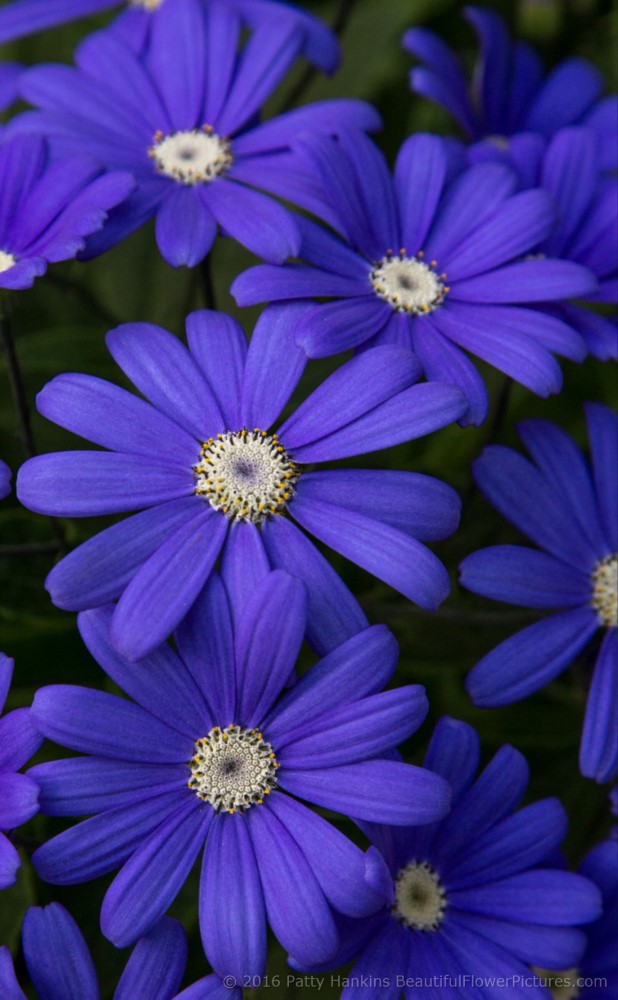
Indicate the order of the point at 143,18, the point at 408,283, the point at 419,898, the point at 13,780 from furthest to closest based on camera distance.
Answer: the point at 143,18 → the point at 408,283 → the point at 419,898 → the point at 13,780

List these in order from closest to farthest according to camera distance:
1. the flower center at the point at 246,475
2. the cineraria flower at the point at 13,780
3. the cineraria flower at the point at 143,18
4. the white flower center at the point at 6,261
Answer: the cineraria flower at the point at 13,780
the flower center at the point at 246,475
the white flower center at the point at 6,261
the cineraria flower at the point at 143,18

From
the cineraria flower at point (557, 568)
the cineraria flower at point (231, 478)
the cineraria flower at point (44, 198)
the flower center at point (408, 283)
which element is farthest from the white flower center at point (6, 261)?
the cineraria flower at point (557, 568)

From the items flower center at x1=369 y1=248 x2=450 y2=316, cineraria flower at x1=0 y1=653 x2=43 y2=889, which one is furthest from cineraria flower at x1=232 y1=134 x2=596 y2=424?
cineraria flower at x1=0 y1=653 x2=43 y2=889

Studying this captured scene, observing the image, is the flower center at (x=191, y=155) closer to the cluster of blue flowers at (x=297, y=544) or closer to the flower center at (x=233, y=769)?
the cluster of blue flowers at (x=297, y=544)

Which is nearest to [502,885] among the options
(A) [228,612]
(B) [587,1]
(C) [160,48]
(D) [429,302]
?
(A) [228,612]

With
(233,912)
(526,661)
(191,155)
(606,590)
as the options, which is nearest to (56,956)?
(233,912)

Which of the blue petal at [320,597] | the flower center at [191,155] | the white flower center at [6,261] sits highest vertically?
the flower center at [191,155]

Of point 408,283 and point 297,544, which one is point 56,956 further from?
point 408,283
